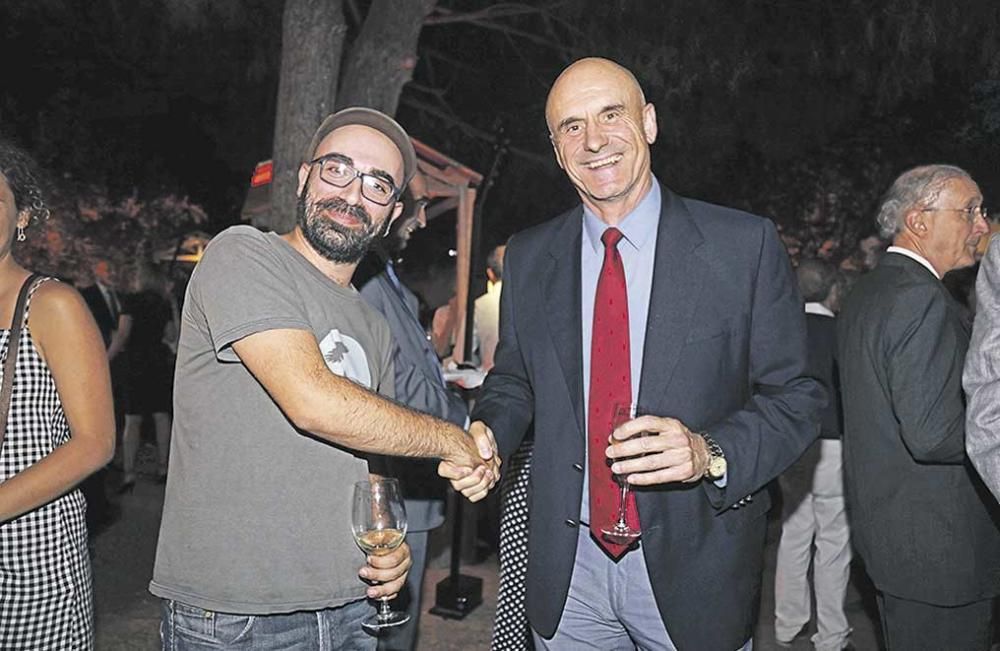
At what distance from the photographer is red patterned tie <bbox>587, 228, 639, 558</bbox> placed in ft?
8.08

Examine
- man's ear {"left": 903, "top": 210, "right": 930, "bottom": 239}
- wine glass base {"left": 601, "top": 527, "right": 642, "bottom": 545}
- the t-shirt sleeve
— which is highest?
man's ear {"left": 903, "top": 210, "right": 930, "bottom": 239}

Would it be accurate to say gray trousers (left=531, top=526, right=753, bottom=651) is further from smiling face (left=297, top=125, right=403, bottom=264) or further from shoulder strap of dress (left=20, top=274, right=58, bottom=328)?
shoulder strap of dress (left=20, top=274, right=58, bottom=328)

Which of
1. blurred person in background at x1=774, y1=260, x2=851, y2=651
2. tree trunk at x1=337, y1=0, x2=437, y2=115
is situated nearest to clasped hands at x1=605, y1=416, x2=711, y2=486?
blurred person in background at x1=774, y1=260, x2=851, y2=651

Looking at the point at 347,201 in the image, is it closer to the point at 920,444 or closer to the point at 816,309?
the point at 920,444

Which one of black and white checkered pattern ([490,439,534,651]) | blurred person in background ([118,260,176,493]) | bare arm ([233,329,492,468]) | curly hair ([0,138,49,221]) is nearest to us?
bare arm ([233,329,492,468])

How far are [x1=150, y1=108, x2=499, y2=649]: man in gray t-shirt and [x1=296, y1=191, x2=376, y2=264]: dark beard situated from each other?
0.40 ft

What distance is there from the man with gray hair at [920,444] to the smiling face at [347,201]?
1.87 metres

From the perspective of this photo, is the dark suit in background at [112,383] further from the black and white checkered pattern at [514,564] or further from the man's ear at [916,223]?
the man's ear at [916,223]

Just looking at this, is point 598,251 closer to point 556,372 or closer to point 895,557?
point 556,372

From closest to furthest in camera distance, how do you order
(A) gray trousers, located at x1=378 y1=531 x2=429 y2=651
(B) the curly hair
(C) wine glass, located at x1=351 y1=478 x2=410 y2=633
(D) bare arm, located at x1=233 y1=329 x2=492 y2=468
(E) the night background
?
(D) bare arm, located at x1=233 y1=329 x2=492 y2=468 < (C) wine glass, located at x1=351 y1=478 x2=410 y2=633 < (B) the curly hair < (A) gray trousers, located at x1=378 y1=531 x2=429 y2=651 < (E) the night background

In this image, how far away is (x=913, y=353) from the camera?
10.3 ft

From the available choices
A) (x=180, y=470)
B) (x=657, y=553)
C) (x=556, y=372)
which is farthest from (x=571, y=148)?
(x=180, y=470)

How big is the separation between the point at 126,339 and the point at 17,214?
6102mm

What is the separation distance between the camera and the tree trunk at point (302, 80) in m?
6.80
